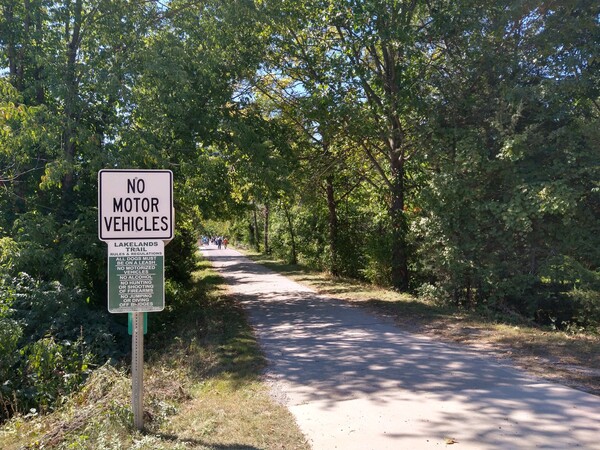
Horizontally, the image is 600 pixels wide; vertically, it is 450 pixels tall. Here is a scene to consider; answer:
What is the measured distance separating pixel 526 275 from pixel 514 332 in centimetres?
257

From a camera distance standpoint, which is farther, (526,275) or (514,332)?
(526,275)

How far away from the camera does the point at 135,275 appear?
4.79 meters

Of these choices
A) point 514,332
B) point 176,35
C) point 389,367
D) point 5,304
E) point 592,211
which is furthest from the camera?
point 176,35

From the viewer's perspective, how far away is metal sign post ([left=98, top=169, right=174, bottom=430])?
15.4 feet

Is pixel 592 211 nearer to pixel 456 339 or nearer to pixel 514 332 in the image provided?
pixel 514 332

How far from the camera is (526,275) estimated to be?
11.5 meters

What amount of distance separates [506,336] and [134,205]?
7.14 metres

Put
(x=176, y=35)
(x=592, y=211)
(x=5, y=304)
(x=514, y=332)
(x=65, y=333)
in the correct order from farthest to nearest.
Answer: (x=176, y=35) < (x=592, y=211) < (x=514, y=332) < (x=65, y=333) < (x=5, y=304)

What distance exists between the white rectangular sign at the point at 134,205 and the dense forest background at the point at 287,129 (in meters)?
3.47

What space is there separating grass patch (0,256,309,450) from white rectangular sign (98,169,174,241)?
1.80 metres

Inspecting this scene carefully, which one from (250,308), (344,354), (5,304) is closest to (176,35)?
(250,308)

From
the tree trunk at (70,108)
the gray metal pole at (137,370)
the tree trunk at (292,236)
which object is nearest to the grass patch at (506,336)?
the gray metal pole at (137,370)

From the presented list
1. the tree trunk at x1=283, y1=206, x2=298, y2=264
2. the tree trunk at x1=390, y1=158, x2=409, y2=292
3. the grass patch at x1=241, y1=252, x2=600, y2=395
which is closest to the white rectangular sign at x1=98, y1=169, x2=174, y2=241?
the grass patch at x1=241, y1=252, x2=600, y2=395

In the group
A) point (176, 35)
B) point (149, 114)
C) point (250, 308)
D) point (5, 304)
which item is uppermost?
point (176, 35)
